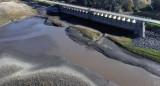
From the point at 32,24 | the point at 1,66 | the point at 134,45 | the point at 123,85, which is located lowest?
the point at 123,85

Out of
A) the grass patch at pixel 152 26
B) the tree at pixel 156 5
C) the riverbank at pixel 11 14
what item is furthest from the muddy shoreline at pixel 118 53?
the tree at pixel 156 5

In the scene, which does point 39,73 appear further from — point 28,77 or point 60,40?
point 60,40

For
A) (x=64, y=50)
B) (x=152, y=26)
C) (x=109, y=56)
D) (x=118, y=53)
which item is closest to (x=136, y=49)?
(x=118, y=53)

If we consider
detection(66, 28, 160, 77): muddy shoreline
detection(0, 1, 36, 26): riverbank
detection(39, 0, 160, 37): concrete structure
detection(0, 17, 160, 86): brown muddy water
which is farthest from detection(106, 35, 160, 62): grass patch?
detection(0, 1, 36, 26): riverbank

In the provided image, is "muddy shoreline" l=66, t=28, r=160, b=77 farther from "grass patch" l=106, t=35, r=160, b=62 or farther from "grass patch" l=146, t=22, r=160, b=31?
"grass patch" l=146, t=22, r=160, b=31

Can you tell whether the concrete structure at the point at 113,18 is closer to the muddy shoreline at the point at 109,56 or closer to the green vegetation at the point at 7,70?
the muddy shoreline at the point at 109,56

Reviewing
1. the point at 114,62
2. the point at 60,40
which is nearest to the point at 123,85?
the point at 114,62
